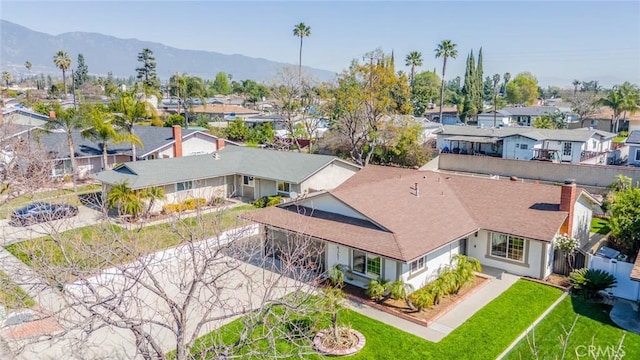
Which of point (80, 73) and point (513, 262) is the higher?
point (80, 73)

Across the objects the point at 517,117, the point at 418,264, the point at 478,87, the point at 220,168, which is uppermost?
the point at 478,87

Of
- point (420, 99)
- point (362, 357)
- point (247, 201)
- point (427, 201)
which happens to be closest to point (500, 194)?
point (427, 201)

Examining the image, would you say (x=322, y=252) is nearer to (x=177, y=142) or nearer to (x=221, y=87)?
(x=177, y=142)

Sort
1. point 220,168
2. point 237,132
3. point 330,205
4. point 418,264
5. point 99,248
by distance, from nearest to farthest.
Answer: point 99,248 < point 418,264 < point 330,205 < point 220,168 < point 237,132

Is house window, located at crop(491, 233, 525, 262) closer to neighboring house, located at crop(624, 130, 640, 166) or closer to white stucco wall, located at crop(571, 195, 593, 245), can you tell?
white stucco wall, located at crop(571, 195, 593, 245)

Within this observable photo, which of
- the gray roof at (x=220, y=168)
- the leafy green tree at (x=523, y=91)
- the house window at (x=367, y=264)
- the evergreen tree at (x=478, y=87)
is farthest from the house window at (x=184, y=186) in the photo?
the leafy green tree at (x=523, y=91)

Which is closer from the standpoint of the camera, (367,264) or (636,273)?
(636,273)

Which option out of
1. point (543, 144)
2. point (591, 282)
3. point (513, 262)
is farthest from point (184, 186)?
point (543, 144)

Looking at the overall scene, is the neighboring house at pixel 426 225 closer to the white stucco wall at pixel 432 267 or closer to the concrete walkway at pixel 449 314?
the white stucco wall at pixel 432 267
